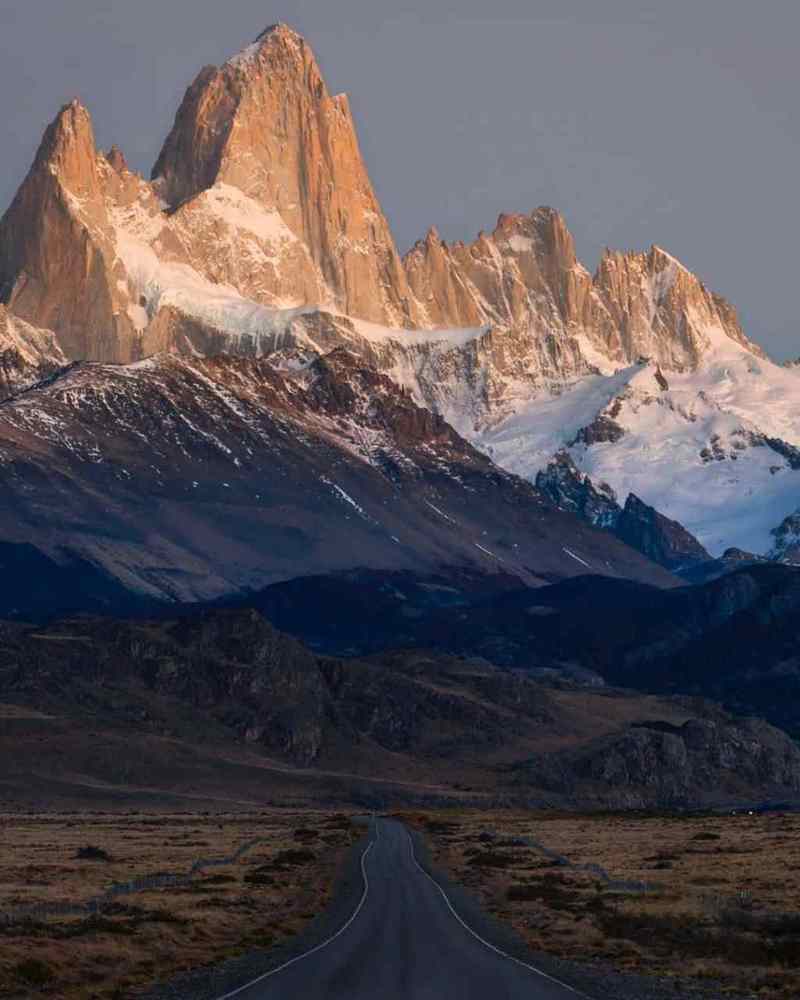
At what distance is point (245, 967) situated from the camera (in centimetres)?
6097

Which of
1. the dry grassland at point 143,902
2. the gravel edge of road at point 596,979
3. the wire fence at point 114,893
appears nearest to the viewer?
the gravel edge of road at point 596,979

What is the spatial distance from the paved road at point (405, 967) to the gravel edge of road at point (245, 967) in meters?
0.52

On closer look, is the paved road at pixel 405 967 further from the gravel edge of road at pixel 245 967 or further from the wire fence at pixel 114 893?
the wire fence at pixel 114 893

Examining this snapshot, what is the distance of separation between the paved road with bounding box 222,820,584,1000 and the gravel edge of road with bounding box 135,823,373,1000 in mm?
521

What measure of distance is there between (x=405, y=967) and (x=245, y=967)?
469cm

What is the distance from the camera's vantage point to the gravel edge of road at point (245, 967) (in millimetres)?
55031

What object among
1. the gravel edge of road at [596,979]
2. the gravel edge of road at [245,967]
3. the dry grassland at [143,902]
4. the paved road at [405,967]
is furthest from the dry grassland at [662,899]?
the dry grassland at [143,902]

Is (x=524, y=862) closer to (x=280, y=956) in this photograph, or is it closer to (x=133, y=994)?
(x=280, y=956)

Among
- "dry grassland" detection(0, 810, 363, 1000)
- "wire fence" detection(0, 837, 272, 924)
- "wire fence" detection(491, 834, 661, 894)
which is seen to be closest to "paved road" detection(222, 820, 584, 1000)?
"dry grassland" detection(0, 810, 363, 1000)

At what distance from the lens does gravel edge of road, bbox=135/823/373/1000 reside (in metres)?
55.0

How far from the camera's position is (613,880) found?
94.6m

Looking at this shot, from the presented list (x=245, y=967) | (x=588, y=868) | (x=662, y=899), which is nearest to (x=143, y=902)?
(x=662, y=899)

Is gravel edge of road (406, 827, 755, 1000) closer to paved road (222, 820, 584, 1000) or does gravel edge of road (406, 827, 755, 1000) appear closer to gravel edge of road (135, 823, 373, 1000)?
paved road (222, 820, 584, 1000)

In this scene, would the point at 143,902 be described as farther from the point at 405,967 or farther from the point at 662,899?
the point at 405,967
